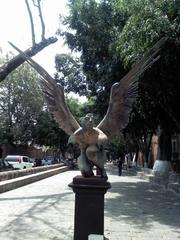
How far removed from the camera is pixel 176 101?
17.8 metres

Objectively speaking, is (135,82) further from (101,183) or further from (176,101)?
(176,101)

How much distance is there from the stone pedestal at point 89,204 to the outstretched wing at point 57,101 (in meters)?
1.04

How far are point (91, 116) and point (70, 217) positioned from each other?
15.5 ft

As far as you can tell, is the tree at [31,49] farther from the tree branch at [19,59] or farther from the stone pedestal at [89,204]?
the stone pedestal at [89,204]

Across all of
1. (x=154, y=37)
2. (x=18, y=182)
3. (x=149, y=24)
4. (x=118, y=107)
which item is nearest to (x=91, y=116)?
(x=118, y=107)

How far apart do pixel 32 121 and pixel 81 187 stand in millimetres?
45148

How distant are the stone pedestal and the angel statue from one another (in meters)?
0.30

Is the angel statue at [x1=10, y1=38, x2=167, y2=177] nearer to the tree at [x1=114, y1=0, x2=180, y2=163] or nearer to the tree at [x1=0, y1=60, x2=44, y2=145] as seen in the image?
the tree at [x1=114, y1=0, x2=180, y2=163]

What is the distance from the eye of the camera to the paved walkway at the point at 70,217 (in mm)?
9688

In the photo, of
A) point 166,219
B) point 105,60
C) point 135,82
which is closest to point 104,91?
point 105,60

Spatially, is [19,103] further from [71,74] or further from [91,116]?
[91,116]

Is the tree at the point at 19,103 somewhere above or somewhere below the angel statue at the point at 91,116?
above

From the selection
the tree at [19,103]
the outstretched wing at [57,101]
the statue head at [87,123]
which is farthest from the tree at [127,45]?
the tree at [19,103]

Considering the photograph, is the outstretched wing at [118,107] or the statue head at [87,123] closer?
the statue head at [87,123]
